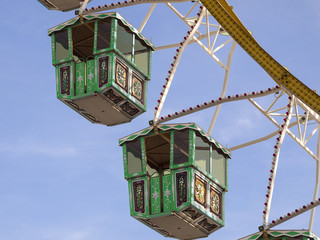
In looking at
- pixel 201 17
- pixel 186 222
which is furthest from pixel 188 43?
pixel 186 222

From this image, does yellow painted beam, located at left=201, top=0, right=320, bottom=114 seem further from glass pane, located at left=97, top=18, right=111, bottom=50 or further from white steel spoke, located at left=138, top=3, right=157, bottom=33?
glass pane, located at left=97, top=18, right=111, bottom=50

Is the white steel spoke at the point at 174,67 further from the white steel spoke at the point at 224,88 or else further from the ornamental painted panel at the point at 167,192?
the ornamental painted panel at the point at 167,192

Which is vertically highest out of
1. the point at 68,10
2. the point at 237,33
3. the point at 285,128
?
the point at 68,10

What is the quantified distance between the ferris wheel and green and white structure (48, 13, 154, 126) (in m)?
0.03

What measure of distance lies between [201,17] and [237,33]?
2906mm

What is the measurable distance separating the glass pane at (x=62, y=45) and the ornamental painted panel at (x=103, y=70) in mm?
1541

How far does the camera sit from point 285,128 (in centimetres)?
3912

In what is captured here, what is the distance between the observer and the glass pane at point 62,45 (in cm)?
4144

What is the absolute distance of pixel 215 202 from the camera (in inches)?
1543

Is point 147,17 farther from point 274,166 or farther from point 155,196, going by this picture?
point 274,166

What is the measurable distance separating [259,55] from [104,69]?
15.9 feet

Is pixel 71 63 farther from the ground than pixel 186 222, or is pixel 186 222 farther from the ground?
pixel 71 63

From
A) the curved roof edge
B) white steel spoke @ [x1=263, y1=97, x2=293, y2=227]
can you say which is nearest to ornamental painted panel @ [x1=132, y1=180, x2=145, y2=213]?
white steel spoke @ [x1=263, y1=97, x2=293, y2=227]

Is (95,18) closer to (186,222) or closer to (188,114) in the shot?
(188,114)
